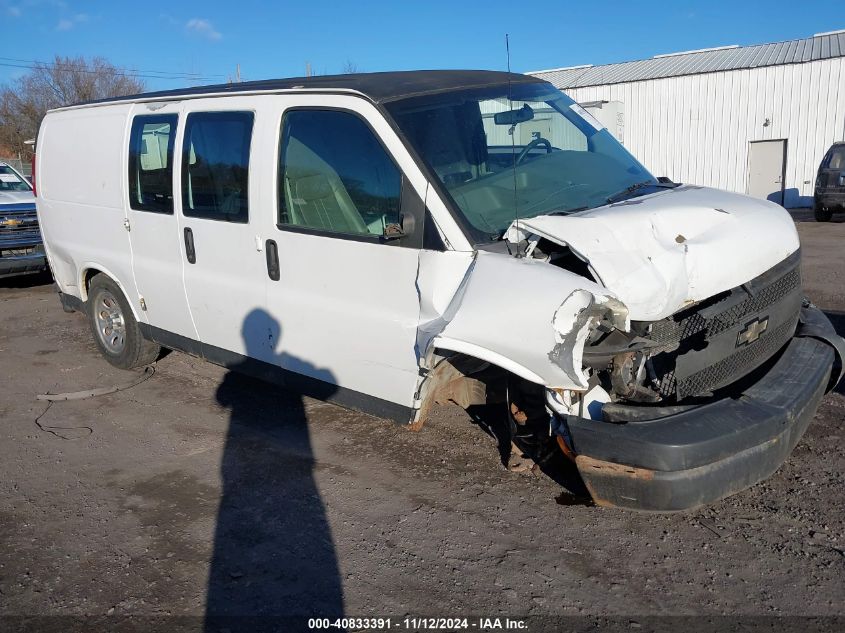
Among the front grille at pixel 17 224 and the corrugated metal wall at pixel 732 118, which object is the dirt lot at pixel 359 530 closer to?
the front grille at pixel 17 224

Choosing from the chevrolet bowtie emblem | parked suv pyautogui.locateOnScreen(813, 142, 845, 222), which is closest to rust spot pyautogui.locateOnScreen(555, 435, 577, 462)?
the chevrolet bowtie emblem

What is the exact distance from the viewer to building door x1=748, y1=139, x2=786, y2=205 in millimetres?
22609

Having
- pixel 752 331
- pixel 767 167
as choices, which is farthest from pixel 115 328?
pixel 767 167

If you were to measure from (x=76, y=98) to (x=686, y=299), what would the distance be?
5085 cm

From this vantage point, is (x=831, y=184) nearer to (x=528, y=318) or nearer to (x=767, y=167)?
(x=767, y=167)

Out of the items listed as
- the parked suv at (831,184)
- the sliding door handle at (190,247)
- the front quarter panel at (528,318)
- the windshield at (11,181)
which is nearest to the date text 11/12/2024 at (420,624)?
the front quarter panel at (528,318)

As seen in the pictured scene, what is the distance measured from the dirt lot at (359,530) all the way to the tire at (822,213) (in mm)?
14140

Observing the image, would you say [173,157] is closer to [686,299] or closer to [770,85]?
[686,299]

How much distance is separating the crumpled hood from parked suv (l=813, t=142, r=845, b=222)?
49.6ft

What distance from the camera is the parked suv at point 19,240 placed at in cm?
1073

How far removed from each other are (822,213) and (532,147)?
51.4ft

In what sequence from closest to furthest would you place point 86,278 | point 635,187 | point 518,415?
point 518,415
point 635,187
point 86,278

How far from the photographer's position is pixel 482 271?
11.3ft

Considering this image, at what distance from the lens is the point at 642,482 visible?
3143 mm
